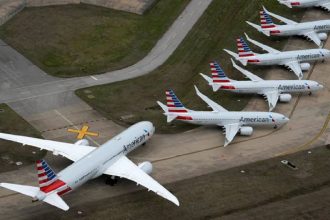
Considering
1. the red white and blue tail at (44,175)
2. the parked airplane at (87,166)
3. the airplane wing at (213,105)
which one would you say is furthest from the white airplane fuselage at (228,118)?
the red white and blue tail at (44,175)

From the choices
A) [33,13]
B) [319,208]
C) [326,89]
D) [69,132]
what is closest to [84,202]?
[69,132]

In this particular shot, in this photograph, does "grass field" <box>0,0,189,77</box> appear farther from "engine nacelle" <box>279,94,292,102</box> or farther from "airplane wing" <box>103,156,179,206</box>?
"airplane wing" <box>103,156,179,206</box>

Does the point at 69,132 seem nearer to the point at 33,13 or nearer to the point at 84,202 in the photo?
the point at 84,202

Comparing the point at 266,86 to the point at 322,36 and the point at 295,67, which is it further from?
the point at 322,36

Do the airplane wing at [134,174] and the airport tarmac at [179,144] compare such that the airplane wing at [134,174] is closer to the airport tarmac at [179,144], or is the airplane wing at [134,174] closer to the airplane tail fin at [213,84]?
the airport tarmac at [179,144]

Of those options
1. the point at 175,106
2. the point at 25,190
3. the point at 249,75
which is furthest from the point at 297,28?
the point at 25,190

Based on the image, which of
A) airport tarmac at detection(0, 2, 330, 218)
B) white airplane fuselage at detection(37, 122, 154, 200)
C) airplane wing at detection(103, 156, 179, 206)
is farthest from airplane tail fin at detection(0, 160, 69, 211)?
airplane wing at detection(103, 156, 179, 206)
